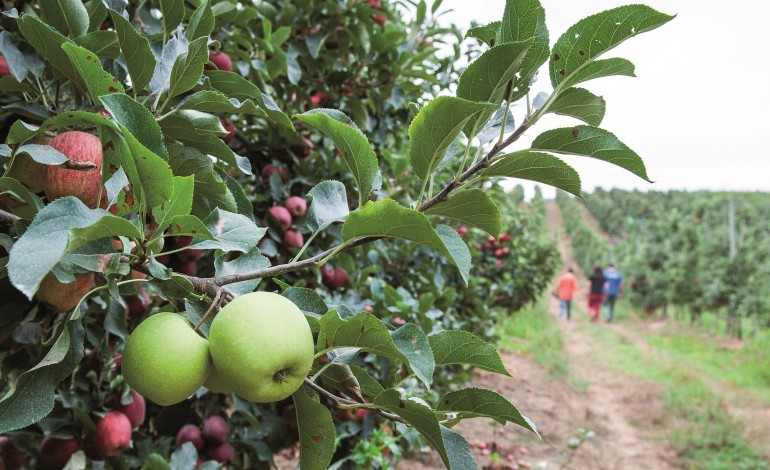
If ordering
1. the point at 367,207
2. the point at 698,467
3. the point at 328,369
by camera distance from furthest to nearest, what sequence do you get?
the point at 698,467
the point at 328,369
the point at 367,207

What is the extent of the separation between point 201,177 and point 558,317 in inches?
525

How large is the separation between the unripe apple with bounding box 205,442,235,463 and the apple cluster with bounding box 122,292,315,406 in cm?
99

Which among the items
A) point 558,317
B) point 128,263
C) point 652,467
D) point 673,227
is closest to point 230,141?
point 128,263

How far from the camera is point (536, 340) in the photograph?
27.7ft

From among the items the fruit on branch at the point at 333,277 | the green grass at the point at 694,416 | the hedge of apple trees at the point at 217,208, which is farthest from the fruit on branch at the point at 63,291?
the green grass at the point at 694,416

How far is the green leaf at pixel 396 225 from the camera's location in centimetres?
52

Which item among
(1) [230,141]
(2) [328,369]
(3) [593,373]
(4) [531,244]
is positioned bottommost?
(3) [593,373]

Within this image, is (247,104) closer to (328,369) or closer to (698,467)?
(328,369)

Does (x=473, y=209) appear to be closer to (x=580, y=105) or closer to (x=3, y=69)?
(x=580, y=105)

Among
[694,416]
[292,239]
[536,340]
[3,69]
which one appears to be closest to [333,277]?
[292,239]

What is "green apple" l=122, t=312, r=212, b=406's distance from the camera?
1.79 feet

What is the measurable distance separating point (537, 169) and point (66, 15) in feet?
2.29

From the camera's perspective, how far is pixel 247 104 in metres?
0.75

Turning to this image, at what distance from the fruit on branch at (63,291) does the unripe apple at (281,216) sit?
0.79 m
